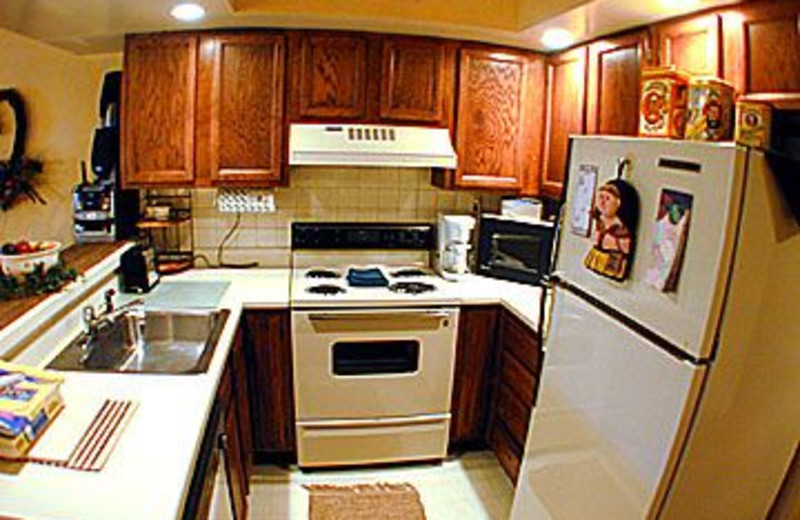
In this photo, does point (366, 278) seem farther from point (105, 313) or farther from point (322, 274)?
point (105, 313)

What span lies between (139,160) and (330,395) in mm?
1426

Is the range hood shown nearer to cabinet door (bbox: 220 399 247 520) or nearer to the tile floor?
cabinet door (bbox: 220 399 247 520)

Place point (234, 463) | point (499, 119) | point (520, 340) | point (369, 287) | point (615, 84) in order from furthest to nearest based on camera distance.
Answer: point (499, 119) < point (369, 287) < point (520, 340) < point (615, 84) < point (234, 463)

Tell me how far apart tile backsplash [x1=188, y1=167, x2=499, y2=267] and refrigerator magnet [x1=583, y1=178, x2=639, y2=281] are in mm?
1722

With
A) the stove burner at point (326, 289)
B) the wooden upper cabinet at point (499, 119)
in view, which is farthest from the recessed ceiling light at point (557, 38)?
the stove burner at point (326, 289)

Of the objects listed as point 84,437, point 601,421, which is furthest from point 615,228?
point 84,437

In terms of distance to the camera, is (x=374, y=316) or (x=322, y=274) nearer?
(x=374, y=316)

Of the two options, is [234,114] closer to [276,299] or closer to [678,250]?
[276,299]

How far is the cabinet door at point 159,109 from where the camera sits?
2773mm

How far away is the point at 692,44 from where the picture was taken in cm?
204

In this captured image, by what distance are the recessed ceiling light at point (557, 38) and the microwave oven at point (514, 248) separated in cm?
86

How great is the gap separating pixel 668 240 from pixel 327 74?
1943 mm

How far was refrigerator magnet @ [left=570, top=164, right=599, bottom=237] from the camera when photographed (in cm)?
174

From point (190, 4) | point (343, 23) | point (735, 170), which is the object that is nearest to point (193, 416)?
point (735, 170)
